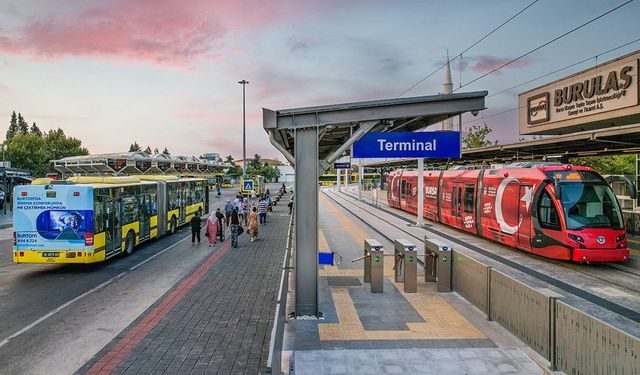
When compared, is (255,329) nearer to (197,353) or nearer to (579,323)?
(197,353)

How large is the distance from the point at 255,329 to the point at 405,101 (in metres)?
5.25

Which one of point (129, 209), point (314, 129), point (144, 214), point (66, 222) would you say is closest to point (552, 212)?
point (314, 129)

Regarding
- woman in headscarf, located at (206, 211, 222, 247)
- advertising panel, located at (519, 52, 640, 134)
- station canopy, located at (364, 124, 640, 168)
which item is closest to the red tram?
station canopy, located at (364, 124, 640, 168)

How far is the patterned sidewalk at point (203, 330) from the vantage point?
635cm

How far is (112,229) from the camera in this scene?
543 inches

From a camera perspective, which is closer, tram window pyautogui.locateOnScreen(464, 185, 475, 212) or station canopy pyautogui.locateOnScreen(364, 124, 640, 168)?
station canopy pyautogui.locateOnScreen(364, 124, 640, 168)

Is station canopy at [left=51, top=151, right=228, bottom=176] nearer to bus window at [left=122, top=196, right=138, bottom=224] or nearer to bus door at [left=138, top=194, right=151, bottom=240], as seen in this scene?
bus door at [left=138, top=194, right=151, bottom=240]

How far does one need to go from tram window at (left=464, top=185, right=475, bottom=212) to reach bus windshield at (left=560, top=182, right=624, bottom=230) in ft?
18.5

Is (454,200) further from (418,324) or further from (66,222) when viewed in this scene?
(66,222)

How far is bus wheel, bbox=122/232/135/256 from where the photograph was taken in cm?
1512

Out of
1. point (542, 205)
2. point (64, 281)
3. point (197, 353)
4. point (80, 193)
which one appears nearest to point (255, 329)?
point (197, 353)

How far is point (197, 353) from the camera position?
6758 mm

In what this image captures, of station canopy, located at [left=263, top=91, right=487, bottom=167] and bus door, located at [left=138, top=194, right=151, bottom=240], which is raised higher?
station canopy, located at [left=263, top=91, right=487, bottom=167]

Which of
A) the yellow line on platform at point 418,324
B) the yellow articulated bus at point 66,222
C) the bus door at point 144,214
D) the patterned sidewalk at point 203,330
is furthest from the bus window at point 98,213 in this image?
the yellow line on platform at point 418,324
